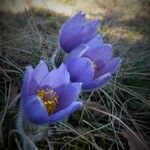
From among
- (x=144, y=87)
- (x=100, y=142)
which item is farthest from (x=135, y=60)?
(x=100, y=142)

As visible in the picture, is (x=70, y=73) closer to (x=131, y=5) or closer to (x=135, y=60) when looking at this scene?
(x=135, y=60)

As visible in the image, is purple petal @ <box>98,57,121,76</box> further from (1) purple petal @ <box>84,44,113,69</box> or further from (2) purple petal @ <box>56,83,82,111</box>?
(2) purple petal @ <box>56,83,82,111</box>

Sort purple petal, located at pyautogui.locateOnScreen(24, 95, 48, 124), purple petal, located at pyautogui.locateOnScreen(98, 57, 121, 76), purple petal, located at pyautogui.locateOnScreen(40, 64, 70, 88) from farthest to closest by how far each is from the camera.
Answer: purple petal, located at pyautogui.locateOnScreen(98, 57, 121, 76) < purple petal, located at pyautogui.locateOnScreen(40, 64, 70, 88) < purple petal, located at pyautogui.locateOnScreen(24, 95, 48, 124)

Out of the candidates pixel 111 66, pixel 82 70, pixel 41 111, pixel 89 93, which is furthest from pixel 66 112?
pixel 89 93

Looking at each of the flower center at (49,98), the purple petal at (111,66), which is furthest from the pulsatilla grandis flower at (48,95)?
the purple petal at (111,66)

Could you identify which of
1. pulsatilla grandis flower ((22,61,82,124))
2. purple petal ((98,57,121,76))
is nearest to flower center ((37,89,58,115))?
pulsatilla grandis flower ((22,61,82,124))

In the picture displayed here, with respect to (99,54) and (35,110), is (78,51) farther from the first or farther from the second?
(35,110)

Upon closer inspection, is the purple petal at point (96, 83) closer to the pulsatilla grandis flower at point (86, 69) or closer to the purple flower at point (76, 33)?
the pulsatilla grandis flower at point (86, 69)
